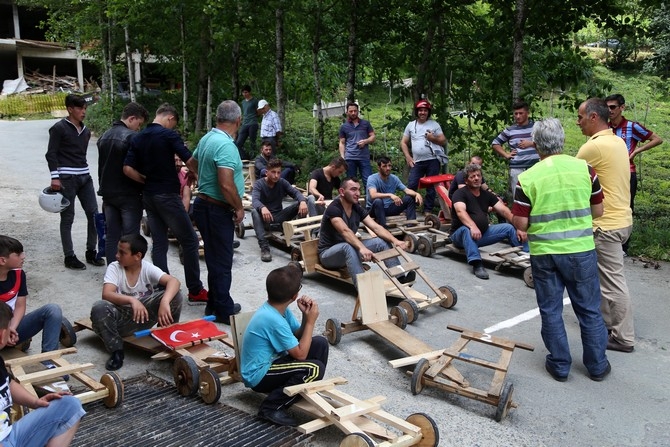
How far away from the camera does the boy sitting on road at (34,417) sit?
125 inches

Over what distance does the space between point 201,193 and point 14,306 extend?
191 cm

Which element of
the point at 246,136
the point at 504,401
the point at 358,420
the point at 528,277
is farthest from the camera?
the point at 246,136

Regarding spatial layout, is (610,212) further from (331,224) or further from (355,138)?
(355,138)

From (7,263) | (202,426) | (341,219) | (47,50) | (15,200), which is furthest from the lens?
(47,50)

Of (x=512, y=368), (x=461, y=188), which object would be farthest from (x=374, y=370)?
(x=461, y=188)

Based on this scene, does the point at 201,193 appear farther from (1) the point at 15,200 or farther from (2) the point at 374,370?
(1) the point at 15,200

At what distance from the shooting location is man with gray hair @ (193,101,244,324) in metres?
5.73

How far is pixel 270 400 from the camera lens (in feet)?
14.2

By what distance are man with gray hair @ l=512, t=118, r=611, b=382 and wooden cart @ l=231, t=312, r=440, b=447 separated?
180cm

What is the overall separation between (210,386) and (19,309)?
1.71 meters

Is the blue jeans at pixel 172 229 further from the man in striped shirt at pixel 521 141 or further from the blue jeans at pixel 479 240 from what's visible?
the man in striped shirt at pixel 521 141

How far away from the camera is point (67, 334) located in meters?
5.46

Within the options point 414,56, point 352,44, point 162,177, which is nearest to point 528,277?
point 162,177

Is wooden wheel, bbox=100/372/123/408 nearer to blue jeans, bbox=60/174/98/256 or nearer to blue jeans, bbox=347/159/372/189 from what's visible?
blue jeans, bbox=60/174/98/256
